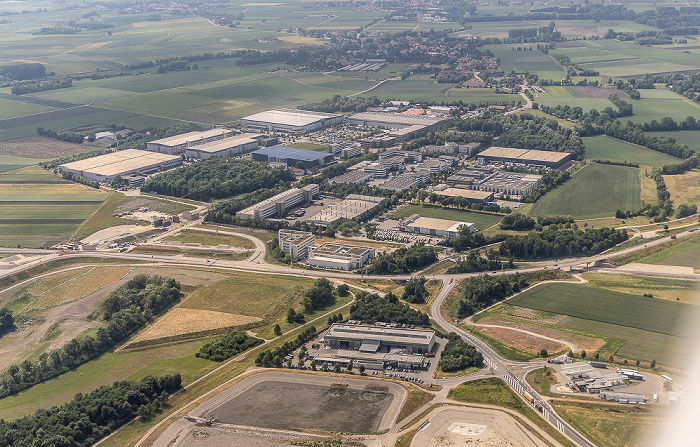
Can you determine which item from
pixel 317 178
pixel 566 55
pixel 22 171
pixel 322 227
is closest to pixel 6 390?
pixel 322 227

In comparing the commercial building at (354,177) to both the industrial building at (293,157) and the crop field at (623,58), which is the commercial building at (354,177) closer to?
the industrial building at (293,157)

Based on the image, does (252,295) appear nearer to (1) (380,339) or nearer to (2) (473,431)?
(1) (380,339)

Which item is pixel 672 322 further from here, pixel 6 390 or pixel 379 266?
pixel 6 390

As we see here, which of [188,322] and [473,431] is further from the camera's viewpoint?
[188,322]

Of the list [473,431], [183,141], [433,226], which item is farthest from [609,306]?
[183,141]

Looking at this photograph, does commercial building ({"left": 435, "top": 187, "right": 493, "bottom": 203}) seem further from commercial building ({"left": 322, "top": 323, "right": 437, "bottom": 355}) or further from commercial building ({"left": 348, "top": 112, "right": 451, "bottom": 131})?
commercial building ({"left": 322, "top": 323, "right": 437, "bottom": 355})

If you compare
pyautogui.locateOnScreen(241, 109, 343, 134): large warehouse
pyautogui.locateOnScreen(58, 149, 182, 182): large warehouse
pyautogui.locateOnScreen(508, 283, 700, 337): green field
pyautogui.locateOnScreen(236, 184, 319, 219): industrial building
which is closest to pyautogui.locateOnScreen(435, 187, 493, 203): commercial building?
pyautogui.locateOnScreen(236, 184, 319, 219): industrial building

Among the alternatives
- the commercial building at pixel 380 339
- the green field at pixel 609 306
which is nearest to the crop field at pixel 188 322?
the commercial building at pixel 380 339

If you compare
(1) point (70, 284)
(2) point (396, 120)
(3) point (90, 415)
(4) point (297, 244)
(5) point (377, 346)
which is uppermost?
(2) point (396, 120)
